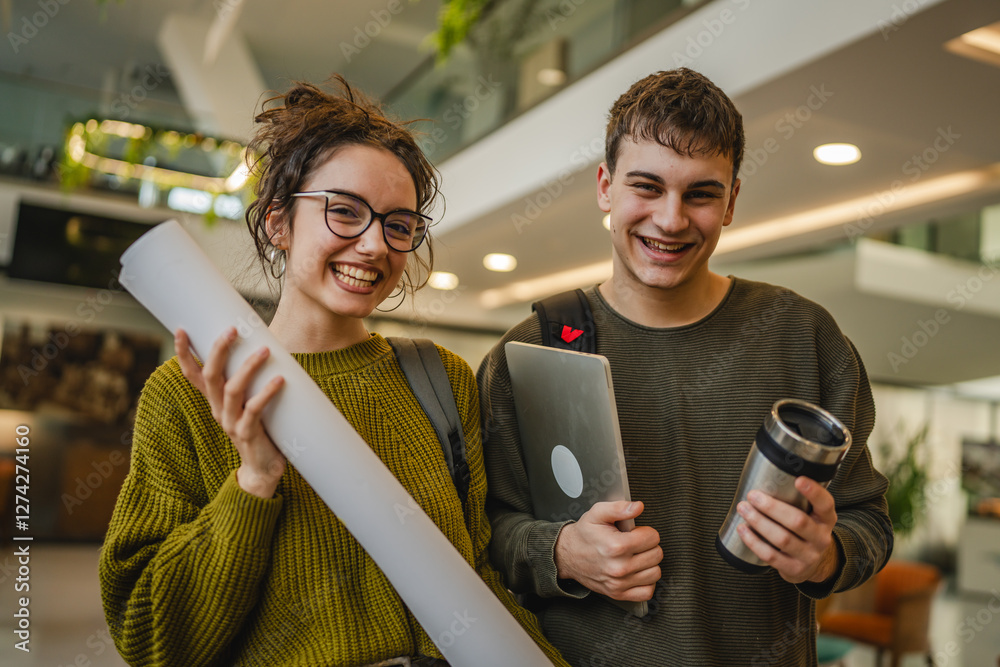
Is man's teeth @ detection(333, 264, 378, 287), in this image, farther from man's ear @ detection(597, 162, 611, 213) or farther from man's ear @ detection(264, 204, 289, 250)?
man's ear @ detection(597, 162, 611, 213)

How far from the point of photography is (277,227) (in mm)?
1273

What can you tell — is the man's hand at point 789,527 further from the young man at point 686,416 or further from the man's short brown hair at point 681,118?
the man's short brown hair at point 681,118

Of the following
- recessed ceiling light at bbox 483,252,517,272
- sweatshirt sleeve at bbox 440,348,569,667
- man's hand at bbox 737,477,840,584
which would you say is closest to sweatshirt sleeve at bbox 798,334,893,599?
man's hand at bbox 737,477,840,584

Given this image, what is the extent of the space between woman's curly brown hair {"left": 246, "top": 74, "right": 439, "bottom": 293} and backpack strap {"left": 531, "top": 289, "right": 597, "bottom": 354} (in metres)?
0.31

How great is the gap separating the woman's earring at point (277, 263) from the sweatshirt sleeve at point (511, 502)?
0.44 meters

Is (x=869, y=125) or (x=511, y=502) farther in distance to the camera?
(x=869, y=125)

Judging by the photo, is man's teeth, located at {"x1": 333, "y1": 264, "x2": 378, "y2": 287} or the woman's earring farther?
the woman's earring

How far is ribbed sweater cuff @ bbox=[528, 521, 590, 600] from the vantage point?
1258 mm

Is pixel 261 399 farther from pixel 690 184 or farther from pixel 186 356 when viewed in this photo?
pixel 690 184

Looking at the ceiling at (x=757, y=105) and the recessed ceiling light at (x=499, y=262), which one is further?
the recessed ceiling light at (x=499, y=262)

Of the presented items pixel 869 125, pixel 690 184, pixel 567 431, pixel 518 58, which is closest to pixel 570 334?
pixel 567 431

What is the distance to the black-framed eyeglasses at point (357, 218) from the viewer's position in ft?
3.88

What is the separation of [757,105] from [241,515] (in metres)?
3.00

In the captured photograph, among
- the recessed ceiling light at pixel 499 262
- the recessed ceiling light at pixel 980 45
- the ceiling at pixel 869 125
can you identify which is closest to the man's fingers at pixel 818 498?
the ceiling at pixel 869 125
